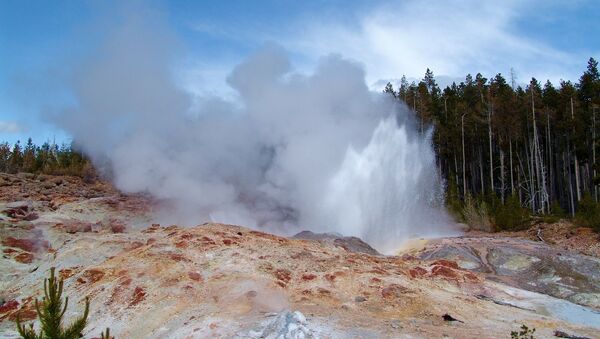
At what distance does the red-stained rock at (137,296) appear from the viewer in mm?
10625

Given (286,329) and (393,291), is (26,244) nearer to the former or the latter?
(393,291)

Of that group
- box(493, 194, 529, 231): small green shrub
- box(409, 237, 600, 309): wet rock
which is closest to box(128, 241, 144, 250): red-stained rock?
box(409, 237, 600, 309): wet rock

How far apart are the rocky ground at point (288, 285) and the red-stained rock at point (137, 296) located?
24 millimetres

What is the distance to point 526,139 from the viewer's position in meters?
42.8

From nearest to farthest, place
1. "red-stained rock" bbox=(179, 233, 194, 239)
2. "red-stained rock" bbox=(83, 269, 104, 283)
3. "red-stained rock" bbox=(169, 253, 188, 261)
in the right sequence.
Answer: "red-stained rock" bbox=(83, 269, 104, 283)
"red-stained rock" bbox=(169, 253, 188, 261)
"red-stained rock" bbox=(179, 233, 194, 239)

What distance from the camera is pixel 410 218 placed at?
2439cm

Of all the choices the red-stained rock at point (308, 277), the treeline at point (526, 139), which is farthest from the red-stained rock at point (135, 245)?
the treeline at point (526, 139)

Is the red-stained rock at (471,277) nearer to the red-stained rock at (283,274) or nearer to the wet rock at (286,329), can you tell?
the red-stained rock at (283,274)

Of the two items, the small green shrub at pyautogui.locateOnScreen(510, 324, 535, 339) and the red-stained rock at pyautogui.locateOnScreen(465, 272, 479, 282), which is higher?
the red-stained rock at pyautogui.locateOnScreen(465, 272, 479, 282)

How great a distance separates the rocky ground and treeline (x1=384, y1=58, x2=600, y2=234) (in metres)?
18.5

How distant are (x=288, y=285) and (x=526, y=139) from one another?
120 ft

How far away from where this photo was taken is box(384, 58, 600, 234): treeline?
37844 mm

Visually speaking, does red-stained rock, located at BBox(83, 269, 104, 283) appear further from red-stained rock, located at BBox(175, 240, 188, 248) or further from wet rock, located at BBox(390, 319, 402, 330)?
wet rock, located at BBox(390, 319, 402, 330)

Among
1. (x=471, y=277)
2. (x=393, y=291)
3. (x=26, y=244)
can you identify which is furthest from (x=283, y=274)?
(x=26, y=244)
